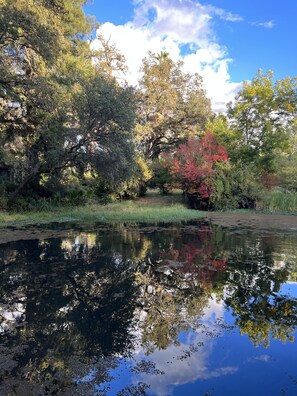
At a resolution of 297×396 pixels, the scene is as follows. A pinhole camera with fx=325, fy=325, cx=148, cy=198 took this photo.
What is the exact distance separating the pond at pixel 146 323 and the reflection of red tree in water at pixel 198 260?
0.04 metres

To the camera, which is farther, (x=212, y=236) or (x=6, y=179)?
(x=6, y=179)

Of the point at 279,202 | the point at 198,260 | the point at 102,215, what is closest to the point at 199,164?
the point at 279,202

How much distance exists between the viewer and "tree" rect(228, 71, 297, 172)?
23078mm

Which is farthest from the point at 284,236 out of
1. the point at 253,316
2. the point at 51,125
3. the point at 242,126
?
the point at 242,126

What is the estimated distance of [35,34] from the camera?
11.0 meters

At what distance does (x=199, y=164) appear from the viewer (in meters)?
21.2

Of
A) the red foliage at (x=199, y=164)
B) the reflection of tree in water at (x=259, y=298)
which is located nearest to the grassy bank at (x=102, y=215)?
the red foliage at (x=199, y=164)

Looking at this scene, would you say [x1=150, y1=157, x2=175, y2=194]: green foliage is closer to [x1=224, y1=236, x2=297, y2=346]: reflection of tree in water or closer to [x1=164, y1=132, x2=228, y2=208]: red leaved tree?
[x1=164, y1=132, x2=228, y2=208]: red leaved tree

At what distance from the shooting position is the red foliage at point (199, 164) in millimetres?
21016

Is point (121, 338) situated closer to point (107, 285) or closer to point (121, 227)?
point (107, 285)

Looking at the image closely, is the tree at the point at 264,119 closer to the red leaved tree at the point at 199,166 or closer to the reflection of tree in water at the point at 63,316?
the red leaved tree at the point at 199,166

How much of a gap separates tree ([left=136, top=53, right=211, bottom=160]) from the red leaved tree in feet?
16.3

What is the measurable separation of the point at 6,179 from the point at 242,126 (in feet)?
55.6

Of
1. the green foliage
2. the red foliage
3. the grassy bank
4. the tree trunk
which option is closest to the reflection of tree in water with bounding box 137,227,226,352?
the grassy bank
